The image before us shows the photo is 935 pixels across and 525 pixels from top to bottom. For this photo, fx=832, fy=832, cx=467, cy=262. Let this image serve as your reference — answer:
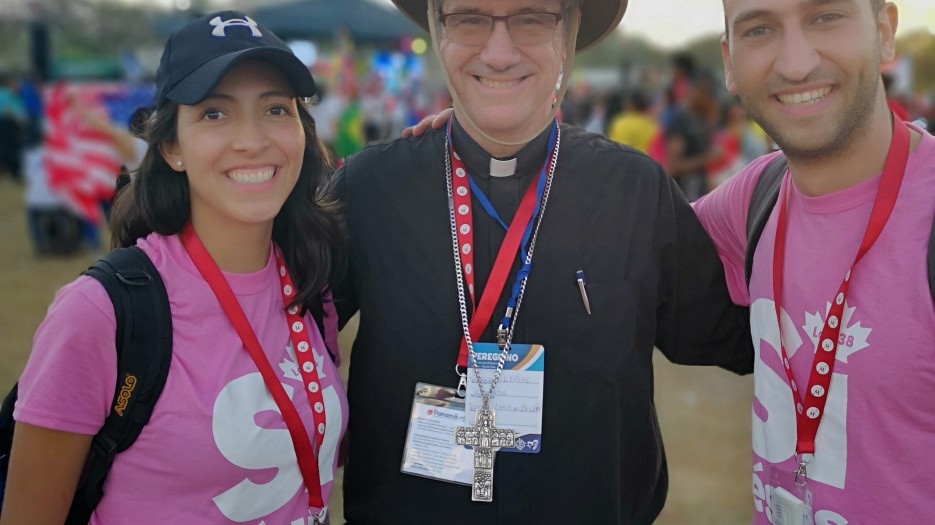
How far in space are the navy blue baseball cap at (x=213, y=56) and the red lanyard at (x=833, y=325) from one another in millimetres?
1356

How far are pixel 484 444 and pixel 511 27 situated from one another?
108cm

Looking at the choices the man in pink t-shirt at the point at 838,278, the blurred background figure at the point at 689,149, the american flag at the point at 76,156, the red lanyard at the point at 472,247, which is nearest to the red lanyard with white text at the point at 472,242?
the red lanyard at the point at 472,247

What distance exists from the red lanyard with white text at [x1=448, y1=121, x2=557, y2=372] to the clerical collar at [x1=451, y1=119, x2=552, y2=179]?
0.09ft

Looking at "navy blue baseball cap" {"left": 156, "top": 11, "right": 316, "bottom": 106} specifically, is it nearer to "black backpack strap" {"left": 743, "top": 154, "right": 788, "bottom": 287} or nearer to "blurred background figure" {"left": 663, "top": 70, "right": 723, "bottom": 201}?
"black backpack strap" {"left": 743, "top": 154, "right": 788, "bottom": 287}

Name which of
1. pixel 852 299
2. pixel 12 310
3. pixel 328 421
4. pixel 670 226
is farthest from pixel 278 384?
pixel 12 310

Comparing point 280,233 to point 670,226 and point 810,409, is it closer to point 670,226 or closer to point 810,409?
point 670,226

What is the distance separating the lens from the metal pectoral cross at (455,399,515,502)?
2.04 meters

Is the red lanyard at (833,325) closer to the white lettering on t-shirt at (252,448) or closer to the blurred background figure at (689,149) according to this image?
the white lettering on t-shirt at (252,448)

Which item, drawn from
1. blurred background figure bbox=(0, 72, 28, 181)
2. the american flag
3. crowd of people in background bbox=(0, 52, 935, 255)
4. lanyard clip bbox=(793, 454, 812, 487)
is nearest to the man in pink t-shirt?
lanyard clip bbox=(793, 454, 812, 487)

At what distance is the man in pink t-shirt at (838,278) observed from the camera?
1.78m

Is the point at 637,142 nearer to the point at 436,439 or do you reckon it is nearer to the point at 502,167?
the point at 502,167

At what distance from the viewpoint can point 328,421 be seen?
2059mm

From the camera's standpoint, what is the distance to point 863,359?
5.97ft

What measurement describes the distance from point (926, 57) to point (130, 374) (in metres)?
38.3
